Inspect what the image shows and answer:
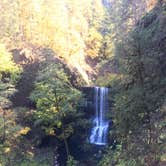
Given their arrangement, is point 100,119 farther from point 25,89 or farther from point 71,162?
point 25,89

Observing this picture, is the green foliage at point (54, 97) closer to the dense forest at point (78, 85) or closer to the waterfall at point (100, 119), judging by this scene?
the dense forest at point (78, 85)

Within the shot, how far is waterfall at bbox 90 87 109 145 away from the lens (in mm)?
23062

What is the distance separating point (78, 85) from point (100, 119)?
2.72m

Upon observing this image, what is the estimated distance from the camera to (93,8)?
37625mm

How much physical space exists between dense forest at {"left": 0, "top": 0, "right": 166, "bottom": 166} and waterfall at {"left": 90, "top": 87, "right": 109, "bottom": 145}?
0.07 m

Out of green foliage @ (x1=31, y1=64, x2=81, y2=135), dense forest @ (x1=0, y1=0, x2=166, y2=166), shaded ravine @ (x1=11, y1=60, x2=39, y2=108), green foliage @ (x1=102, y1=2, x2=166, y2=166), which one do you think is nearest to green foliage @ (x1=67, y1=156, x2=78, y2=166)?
dense forest @ (x1=0, y1=0, x2=166, y2=166)

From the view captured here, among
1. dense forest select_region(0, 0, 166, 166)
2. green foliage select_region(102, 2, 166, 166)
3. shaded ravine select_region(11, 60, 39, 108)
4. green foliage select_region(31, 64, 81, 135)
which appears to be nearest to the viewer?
green foliage select_region(102, 2, 166, 166)

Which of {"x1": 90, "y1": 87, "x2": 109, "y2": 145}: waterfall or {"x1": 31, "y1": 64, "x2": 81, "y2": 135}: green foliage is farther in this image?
{"x1": 90, "y1": 87, "x2": 109, "y2": 145}: waterfall

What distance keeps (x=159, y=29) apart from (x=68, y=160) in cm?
1010

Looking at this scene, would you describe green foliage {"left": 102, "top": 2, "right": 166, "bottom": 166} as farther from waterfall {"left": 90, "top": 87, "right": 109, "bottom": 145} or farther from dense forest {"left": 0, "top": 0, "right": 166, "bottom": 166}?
waterfall {"left": 90, "top": 87, "right": 109, "bottom": 145}

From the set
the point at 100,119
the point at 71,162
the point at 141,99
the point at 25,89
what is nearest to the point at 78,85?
the point at 100,119

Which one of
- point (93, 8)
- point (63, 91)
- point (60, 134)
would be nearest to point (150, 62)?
point (63, 91)

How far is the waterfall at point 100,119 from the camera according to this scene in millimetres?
23062

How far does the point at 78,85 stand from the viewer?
24.9m
